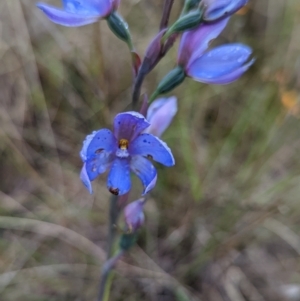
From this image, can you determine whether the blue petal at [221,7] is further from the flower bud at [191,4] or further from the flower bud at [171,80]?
the flower bud at [171,80]

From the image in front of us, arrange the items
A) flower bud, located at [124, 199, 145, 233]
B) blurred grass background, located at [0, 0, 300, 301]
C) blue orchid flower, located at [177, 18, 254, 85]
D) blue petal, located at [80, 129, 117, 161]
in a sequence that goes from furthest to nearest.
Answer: blurred grass background, located at [0, 0, 300, 301] → flower bud, located at [124, 199, 145, 233] → blue orchid flower, located at [177, 18, 254, 85] → blue petal, located at [80, 129, 117, 161]

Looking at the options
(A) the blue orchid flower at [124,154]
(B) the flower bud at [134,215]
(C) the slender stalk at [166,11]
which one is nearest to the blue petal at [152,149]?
(A) the blue orchid flower at [124,154]

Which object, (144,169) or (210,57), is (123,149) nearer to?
(144,169)

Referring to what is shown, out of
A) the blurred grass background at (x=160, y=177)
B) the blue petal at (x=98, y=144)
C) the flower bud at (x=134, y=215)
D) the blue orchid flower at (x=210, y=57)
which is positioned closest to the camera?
the blue petal at (x=98, y=144)

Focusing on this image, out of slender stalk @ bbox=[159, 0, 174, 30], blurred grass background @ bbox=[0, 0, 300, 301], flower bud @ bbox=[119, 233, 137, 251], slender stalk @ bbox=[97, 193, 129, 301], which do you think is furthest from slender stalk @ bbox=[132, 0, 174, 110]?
blurred grass background @ bbox=[0, 0, 300, 301]

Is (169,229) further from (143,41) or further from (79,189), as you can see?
(143,41)

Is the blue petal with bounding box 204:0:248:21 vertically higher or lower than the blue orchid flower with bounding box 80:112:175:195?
higher

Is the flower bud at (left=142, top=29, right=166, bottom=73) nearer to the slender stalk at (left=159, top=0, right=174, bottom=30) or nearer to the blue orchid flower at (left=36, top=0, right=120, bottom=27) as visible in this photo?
the slender stalk at (left=159, top=0, right=174, bottom=30)
